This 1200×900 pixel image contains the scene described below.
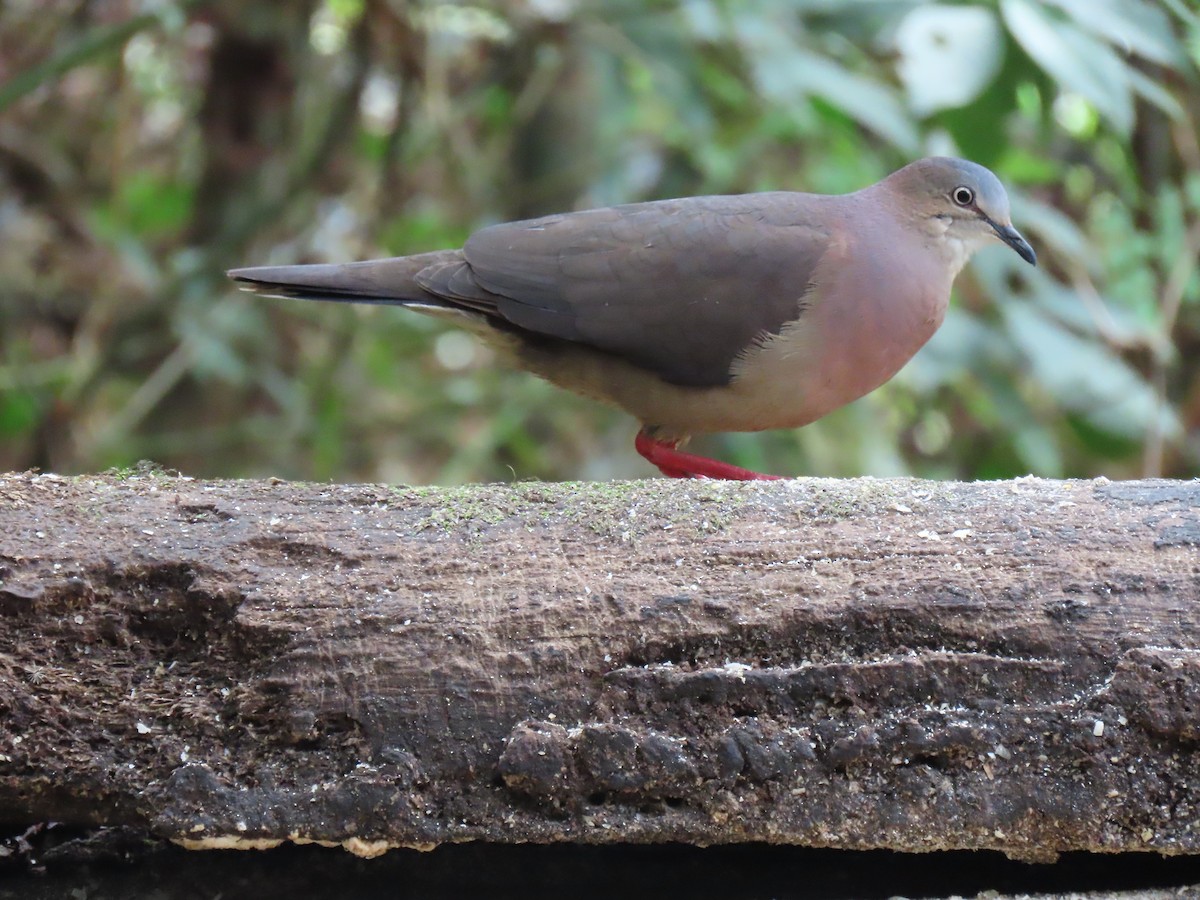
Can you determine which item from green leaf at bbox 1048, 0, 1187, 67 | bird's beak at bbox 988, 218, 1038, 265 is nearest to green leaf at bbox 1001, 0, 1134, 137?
green leaf at bbox 1048, 0, 1187, 67

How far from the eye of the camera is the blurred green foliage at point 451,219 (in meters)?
4.70

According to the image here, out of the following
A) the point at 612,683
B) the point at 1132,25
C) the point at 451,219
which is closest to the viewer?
the point at 612,683

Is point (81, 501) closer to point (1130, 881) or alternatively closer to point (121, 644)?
point (121, 644)

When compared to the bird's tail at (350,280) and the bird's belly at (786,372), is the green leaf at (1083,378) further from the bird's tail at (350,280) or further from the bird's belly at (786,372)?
the bird's tail at (350,280)

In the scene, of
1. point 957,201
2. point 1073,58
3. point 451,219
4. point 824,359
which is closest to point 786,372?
point 824,359

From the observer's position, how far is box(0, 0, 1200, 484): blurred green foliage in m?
4.70

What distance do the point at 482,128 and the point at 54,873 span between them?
5.46 metres

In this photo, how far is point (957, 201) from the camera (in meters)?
3.50

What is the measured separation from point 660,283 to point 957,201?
905mm

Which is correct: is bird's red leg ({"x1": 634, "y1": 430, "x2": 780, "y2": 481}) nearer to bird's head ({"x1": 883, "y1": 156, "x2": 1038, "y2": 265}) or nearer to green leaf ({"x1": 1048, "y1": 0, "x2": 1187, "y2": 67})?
bird's head ({"x1": 883, "y1": 156, "x2": 1038, "y2": 265})

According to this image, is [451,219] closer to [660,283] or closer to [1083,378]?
[1083,378]

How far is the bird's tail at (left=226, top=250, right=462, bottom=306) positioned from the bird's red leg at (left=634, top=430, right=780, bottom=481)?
703mm

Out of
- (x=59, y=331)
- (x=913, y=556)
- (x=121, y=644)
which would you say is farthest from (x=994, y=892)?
(x=59, y=331)

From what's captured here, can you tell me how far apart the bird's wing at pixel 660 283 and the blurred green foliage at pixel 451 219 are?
104 cm
